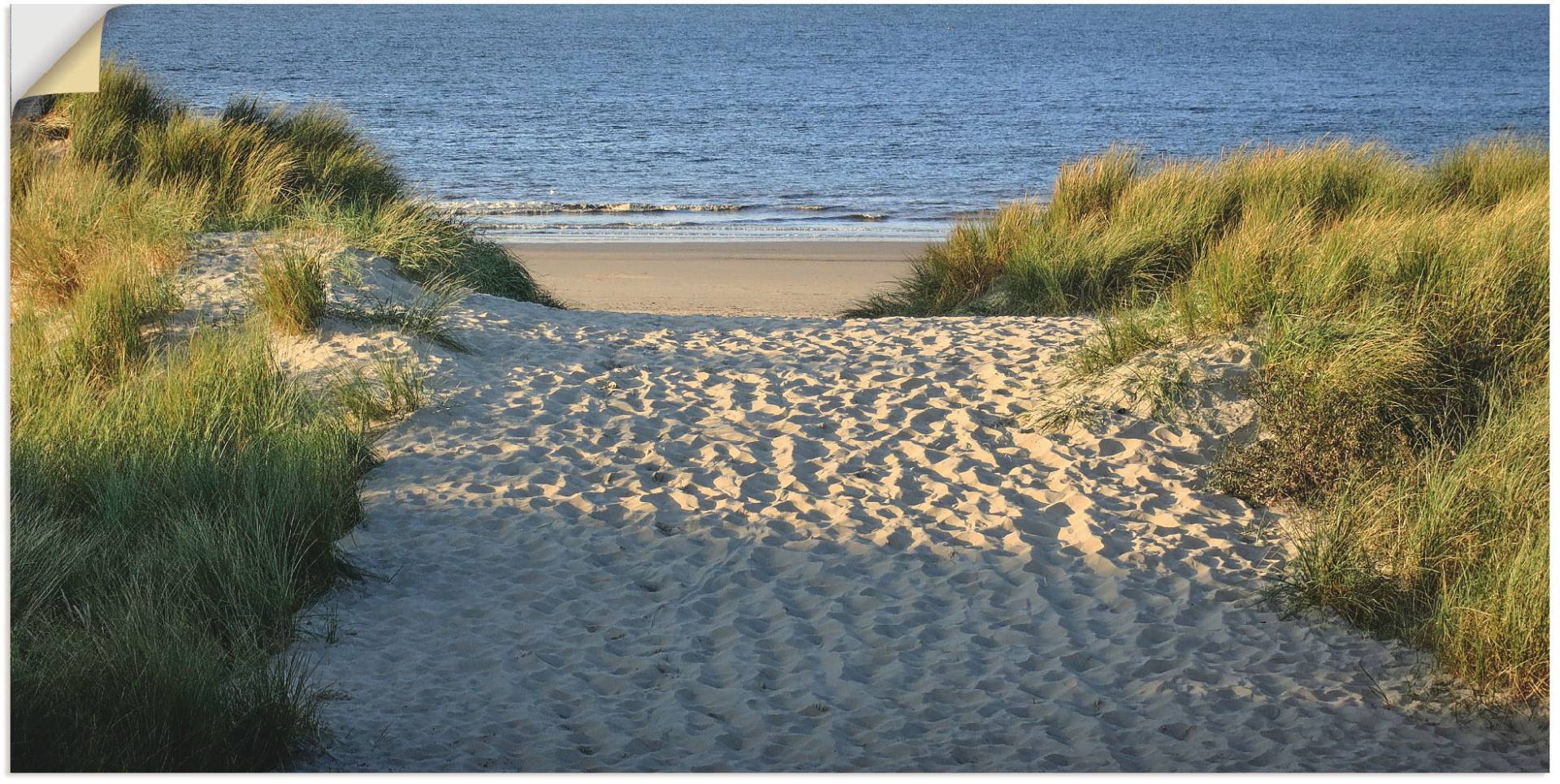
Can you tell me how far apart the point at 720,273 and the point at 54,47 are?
8.77 meters

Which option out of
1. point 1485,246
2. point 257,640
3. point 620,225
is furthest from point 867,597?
point 620,225

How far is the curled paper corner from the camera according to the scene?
2.82 metres

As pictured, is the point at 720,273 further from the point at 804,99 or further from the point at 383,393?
the point at 804,99

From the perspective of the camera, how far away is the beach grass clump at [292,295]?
6.40 meters

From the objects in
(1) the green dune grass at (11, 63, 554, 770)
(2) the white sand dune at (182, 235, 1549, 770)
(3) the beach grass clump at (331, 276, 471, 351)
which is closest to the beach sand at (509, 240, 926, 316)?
(1) the green dune grass at (11, 63, 554, 770)

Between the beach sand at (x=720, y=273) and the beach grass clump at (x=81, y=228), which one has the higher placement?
the beach grass clump at (x=81, y=228)

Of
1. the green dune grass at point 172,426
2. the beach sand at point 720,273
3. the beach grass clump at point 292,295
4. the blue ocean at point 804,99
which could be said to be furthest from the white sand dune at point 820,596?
the beach sand at point 720,273

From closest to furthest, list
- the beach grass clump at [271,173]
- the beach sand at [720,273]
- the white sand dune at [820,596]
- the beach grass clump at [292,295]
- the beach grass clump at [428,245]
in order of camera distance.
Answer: the white sand dune at [820,596], the beach grass clump at [292,295], the beach grass clump at [428,245], the beach grass clump at [271,173], the beach sand at [720,273]

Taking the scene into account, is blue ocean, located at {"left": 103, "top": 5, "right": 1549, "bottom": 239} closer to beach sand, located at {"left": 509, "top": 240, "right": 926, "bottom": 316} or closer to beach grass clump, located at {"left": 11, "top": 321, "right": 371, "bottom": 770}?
beach sand, located at {"left": 509, "top": 240, "right": 926, "bottom": 316}

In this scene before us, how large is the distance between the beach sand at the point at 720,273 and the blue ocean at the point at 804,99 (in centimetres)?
121

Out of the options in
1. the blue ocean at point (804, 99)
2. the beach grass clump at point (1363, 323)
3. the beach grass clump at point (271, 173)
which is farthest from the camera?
the blue ocean at point (804, 99)

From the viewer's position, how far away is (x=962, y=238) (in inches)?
355

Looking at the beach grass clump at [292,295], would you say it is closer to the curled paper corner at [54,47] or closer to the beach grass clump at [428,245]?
the beach grass clump at [428,245]

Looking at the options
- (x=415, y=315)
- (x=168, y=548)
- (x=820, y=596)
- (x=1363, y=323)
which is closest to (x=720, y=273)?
(x=415, y=315)
